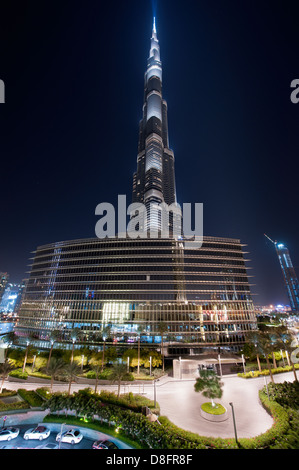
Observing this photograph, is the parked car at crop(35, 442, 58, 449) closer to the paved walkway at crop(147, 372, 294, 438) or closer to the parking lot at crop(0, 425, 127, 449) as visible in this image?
the parking lot at crop(0, 425, 127, 449)

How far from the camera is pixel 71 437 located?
76.2 feet

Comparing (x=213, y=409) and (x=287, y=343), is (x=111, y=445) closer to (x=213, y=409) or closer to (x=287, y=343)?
(x=213, y=409)

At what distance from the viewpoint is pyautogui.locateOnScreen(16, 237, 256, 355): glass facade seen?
225ft

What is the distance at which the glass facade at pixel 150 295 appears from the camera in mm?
68438

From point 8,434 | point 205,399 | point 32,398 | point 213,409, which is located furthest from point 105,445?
point 32,398

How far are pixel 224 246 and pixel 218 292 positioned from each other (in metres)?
19.6

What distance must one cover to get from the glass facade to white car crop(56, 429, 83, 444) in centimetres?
4027

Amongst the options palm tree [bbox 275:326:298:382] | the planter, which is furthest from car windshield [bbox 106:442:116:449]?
palm tree [bbox 275:326:298:382]

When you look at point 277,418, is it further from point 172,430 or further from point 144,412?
point 144,412

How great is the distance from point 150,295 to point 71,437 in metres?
49.6

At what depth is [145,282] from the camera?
2894 inches
